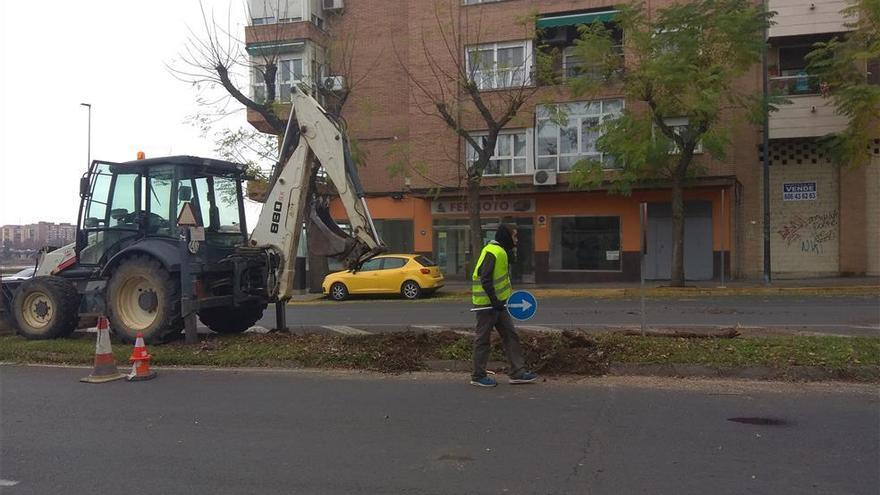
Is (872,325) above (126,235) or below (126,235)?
below

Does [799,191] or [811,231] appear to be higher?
[799,191]

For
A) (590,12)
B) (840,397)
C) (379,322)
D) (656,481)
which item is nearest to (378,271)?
(379,322)

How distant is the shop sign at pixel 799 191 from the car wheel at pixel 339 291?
16.0 meters

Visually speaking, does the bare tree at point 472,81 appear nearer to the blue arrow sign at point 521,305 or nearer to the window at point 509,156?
the window at point 509,156

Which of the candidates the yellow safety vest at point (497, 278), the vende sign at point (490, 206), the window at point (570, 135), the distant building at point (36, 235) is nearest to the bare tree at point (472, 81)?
the vende sign at point (490, 206)

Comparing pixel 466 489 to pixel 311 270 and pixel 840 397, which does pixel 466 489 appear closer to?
pixel 840 397

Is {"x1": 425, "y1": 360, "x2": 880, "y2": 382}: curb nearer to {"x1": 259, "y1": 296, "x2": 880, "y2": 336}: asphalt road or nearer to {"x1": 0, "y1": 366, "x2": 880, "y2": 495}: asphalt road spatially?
{"x1": 0, "y1": 366, "x2": 880, "y2": 495}: asphalt road

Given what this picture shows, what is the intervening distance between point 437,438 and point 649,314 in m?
9.34

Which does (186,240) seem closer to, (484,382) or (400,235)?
(484,382)

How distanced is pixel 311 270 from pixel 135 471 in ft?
61.8

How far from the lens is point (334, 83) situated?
2220cm

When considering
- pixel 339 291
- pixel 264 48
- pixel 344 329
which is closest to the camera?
pixel 344 329

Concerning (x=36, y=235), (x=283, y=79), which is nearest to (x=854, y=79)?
(x=283, y=79)

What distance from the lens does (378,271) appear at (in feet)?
67.5
